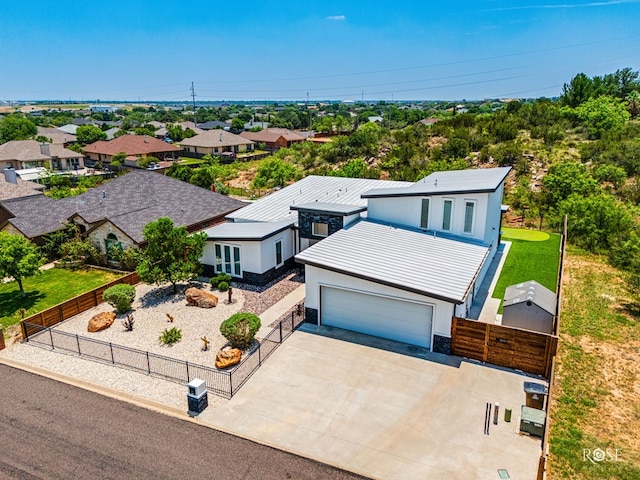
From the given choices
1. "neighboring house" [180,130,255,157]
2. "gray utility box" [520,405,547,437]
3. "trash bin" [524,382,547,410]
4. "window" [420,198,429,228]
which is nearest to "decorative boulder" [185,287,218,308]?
"window" [420,198,429,228]

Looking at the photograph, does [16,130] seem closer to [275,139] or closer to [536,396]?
[275,139]

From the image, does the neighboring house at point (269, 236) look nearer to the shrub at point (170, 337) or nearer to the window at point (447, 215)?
the window at point (447, 215)

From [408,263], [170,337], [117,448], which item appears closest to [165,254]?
[170,337]

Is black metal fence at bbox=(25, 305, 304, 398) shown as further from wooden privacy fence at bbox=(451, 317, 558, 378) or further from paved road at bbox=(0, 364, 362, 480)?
wooden privacy fence at bbox=(451, 317, 558, 378)

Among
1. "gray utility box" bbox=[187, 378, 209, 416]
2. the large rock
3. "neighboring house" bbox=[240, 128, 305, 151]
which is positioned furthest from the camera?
"neighboring house" bbox=[240, 128, 305, 151]

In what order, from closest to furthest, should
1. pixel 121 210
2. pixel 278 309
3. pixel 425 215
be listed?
1. pixel 278 309
2. pixel 425 215
3. pixel 121 210
